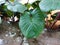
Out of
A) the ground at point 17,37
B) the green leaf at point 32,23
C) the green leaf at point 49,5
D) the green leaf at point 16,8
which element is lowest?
the ground at point 17,37

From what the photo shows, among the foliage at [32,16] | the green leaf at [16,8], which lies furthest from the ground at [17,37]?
the green leaf at [16,8]

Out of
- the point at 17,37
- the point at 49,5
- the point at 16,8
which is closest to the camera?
the point at 49,5

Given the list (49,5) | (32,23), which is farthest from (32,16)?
(49,5)

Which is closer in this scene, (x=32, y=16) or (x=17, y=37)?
(x=32, y=16)

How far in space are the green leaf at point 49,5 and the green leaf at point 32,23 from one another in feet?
0.60

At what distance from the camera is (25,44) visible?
175 centimetres

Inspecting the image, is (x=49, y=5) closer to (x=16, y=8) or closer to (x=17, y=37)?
(x=16, y=8)

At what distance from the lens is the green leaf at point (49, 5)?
4.99ft

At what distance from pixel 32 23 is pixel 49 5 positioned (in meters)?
0.23

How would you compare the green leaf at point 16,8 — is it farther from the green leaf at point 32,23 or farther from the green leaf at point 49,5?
the green leaf at point 49,5

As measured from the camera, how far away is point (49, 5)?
1553 millimetres

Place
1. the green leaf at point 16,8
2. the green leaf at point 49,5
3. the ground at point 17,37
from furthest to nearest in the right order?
1. the ground at point 17,37
2. the green leaf at point 16,8
3. the green leaf at point 49,5

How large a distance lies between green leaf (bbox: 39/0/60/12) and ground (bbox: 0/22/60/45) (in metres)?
0.42

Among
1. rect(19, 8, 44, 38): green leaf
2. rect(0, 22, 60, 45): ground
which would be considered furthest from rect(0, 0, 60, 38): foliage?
rect(0, 22, 60, 45): ground
